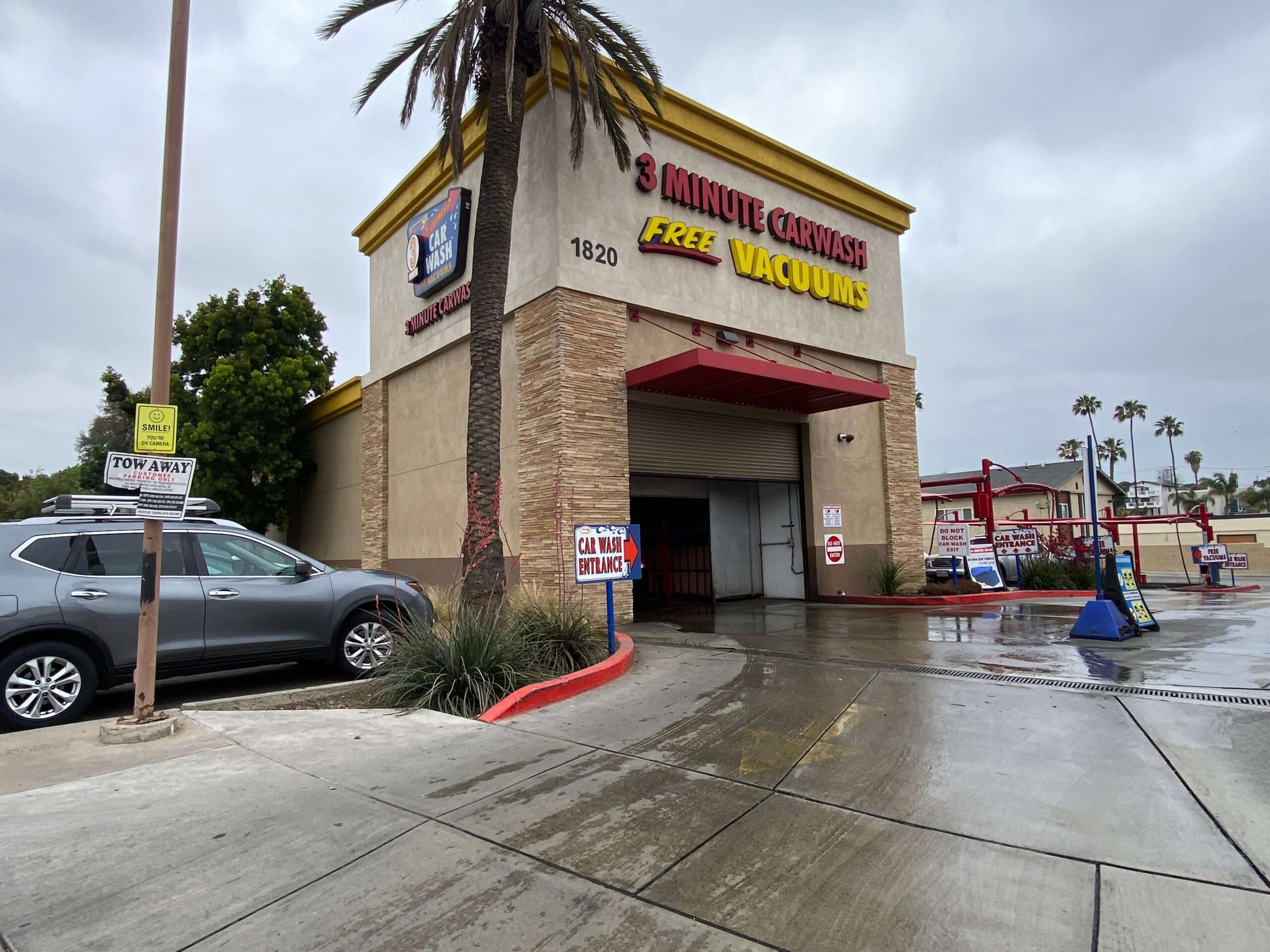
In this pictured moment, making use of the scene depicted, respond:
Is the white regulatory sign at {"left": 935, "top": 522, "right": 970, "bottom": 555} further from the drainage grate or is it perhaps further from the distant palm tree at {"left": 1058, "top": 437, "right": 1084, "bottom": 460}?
the distant palm tree at {"left": 1058, "top": 437, "right": 1084, "bottom": 460}

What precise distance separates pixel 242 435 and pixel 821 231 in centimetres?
1590

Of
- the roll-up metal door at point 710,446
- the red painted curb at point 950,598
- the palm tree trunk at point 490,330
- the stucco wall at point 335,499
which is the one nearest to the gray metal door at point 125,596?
the palm tree trunk at point 490,330

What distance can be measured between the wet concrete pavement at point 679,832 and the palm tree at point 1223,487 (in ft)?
361

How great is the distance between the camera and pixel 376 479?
18.1 m

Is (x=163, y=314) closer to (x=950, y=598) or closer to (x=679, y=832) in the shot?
(x=679, y=832)

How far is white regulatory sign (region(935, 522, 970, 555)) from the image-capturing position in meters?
17.2

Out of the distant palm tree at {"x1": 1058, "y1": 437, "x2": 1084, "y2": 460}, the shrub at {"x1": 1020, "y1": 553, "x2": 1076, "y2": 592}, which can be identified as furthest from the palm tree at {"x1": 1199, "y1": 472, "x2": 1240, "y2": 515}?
the shrub at {"x1": 1020, "y1": 553, "x2": 1076, "y2": 592}

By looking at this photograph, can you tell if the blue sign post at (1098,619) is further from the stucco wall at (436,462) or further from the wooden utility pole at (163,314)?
the wooden utility pole at (163,314)

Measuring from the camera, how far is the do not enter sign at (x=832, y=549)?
16.8 meters

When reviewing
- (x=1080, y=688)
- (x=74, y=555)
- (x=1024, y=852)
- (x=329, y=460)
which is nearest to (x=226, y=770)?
(x=74, y=555)

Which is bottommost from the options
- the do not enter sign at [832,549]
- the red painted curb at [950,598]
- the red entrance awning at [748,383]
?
the red painted curb at [950,598]

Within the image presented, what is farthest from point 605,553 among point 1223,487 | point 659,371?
point 1223,487

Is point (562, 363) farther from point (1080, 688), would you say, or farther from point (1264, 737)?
point (1264, 737)

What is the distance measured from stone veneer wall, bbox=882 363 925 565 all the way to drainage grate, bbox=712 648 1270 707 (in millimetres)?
9760
